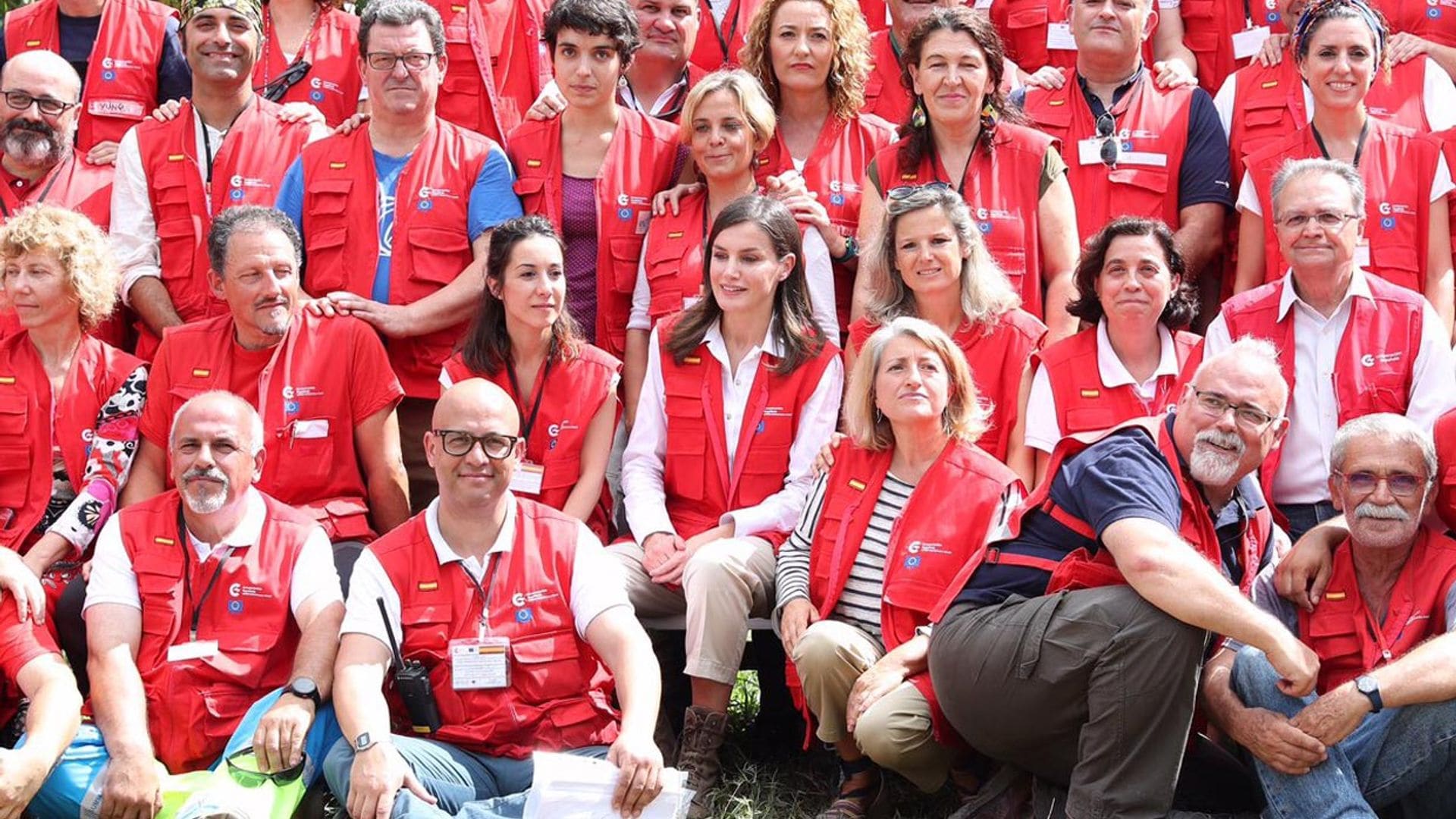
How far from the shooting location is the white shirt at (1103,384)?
19.5 feet

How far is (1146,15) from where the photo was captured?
7344 mm

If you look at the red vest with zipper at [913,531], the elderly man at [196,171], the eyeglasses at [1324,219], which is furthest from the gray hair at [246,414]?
the eyeglasses at [1324,219]

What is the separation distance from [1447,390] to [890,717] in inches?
89.4

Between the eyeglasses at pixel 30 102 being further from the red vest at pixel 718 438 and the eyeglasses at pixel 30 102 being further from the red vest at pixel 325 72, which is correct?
the red vest at pixel 718 438

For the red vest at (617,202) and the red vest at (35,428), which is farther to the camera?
the red vest at (617,202)

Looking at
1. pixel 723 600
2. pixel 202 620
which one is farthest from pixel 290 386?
pixel 723 600

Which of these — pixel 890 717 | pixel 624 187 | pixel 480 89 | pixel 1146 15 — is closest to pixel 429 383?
pixel 624 187

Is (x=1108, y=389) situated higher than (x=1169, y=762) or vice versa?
(x=1108, y=389)

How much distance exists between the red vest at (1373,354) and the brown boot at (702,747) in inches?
80.1

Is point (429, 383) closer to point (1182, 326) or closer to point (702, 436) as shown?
point (702, 436)

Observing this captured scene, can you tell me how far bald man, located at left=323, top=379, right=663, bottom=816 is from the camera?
504 cm

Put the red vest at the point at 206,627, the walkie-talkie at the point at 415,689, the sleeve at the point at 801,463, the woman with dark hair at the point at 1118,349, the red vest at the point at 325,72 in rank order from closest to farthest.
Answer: the walkie-talkie at the point at 415,689
the red vest at the point at 206,627
the woman with dark hair at the point at 1118,349
the sleeve at the point at 801,463
the red vest at the point at 325,72

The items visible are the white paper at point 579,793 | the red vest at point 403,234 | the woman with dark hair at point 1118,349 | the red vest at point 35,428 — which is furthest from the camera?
the red vest at point 403,234

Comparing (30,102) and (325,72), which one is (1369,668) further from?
(30,102)
